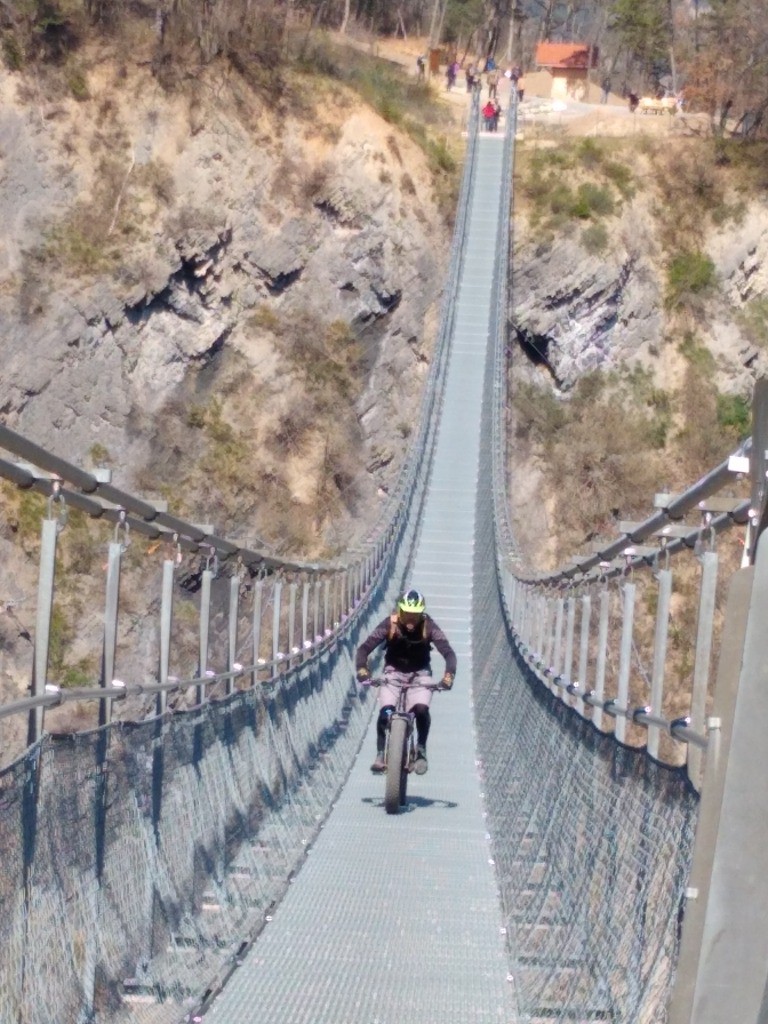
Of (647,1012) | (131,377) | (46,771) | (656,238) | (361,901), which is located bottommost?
(361,901)

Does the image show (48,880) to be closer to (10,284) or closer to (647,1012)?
(647,1012)

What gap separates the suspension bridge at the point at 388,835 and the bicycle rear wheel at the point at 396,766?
119 mm

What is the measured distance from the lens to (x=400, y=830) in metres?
9.07

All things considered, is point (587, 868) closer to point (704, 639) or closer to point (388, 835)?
point (704, 639)

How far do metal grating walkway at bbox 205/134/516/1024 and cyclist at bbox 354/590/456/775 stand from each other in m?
0.51

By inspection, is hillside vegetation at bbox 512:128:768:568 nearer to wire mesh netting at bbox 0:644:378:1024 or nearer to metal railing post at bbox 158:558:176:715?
wire mesh netting at bbox 0:644:378:1024

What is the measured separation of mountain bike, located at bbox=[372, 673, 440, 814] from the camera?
Answer: 877 centimetres

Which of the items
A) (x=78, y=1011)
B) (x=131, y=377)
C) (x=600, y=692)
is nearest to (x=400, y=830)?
(x=600, y=692)

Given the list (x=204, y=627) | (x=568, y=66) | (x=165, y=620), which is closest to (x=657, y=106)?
(x=568, y=66)

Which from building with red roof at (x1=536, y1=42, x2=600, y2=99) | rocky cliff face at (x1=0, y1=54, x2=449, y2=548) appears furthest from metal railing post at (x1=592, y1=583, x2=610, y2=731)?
building with red roof at (x1=536, y1=42, x2=600, y2=99)

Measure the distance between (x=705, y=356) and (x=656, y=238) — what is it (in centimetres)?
315

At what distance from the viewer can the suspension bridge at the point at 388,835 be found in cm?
246

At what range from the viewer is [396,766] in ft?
29.4

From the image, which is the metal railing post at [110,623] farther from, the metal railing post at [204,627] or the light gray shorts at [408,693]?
the light gray shorts at [408,693]
